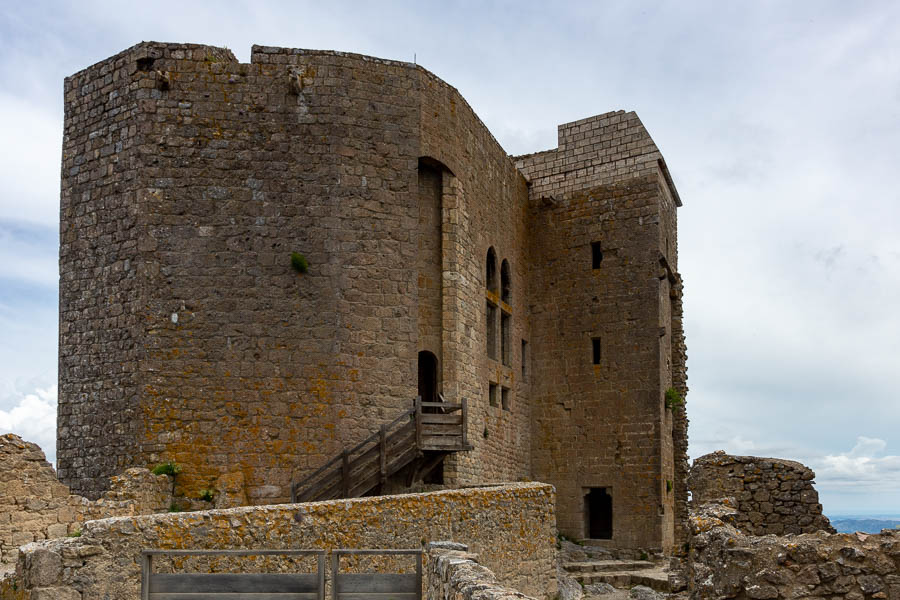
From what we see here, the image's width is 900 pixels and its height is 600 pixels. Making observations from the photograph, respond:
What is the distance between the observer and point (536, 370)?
24047 mm

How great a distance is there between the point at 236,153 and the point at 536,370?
33.9 ft

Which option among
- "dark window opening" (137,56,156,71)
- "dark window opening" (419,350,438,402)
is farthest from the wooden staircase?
"dark window opening" (137,56,156,71)

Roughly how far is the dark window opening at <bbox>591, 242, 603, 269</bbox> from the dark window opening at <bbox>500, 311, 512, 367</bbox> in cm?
279

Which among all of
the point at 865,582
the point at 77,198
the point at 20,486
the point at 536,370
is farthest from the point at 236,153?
the point at 865,582

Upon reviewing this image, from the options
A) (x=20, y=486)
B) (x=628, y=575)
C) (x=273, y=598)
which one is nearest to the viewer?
(x=273, y=598)

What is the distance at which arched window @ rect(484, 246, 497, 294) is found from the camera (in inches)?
861

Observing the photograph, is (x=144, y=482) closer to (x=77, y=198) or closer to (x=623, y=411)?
(x=77, y=198)

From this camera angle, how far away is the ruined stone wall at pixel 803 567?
22.0 feet

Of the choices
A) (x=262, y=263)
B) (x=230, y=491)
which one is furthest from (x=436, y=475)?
(x=262, y=263)

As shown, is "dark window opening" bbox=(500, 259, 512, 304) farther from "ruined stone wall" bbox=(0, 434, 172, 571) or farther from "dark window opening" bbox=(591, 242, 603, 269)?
"ruined stone wall" bbox=(0, 434, 172, 571)

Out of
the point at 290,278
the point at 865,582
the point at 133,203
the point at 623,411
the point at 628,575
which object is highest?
the point at 133,203

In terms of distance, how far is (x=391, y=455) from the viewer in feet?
53.8

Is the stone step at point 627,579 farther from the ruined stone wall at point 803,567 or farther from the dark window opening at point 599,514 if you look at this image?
the ruined stone wall at point 803,567

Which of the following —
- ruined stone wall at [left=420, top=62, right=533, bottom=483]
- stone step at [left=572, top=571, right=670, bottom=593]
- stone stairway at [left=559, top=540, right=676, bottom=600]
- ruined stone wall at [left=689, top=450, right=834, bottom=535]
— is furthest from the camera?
stone step at [left=572, top=571, right=670, bottom=593]
